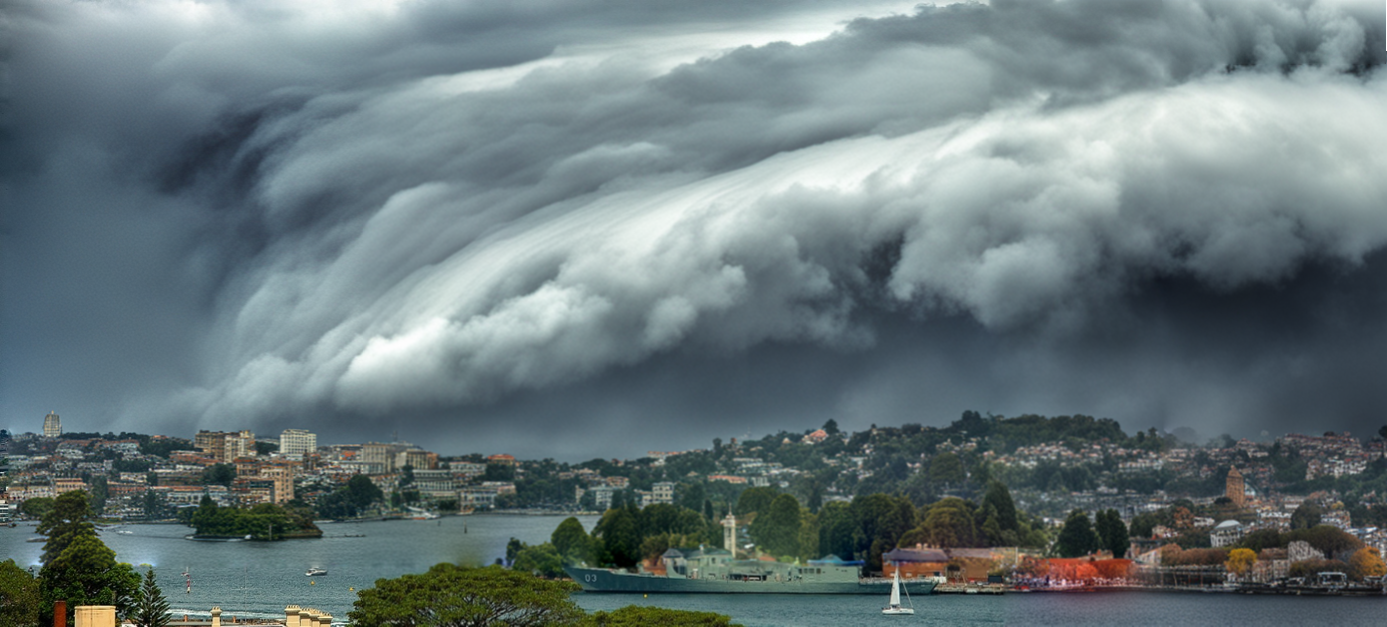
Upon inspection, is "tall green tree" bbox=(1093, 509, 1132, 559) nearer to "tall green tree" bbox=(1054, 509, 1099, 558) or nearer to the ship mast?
"tall green tree" bbox=(1054, 509, 1099, 558)

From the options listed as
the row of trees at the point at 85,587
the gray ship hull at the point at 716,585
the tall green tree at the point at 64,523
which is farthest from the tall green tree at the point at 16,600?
the gray ship hull at the point at 716,585

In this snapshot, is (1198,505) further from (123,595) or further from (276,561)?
(123,595)

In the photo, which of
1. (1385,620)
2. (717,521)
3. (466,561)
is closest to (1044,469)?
(717,521)

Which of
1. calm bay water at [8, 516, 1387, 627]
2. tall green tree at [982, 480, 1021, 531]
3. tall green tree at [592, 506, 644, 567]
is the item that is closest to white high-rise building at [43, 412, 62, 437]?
calm bay water at [8, 516, 1387, 627]

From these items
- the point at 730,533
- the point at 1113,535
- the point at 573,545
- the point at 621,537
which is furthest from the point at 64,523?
the point at 1113,535

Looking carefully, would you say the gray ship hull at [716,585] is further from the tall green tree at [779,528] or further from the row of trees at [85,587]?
the row of trees at [85,587]

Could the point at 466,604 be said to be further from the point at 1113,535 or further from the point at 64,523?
the point at 1113,535

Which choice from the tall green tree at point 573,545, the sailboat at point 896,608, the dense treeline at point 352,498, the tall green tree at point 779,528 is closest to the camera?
the sailboat at point 896,608
